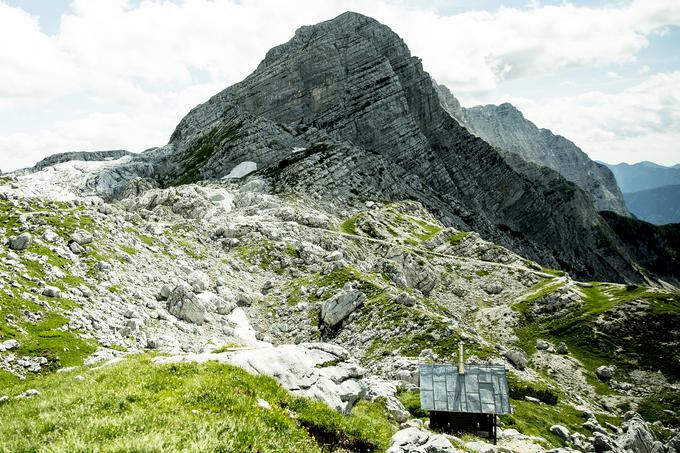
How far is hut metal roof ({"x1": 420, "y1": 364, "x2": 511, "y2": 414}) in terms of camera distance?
32.2m

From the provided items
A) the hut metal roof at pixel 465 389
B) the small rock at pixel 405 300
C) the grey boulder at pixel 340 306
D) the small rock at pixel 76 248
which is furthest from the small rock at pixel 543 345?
the small rock at pixel 76 248

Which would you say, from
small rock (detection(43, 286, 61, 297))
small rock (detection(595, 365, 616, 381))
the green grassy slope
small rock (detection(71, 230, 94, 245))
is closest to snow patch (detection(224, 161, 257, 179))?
small rock (detection(71, 230, 94, 245))

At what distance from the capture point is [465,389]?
108ft

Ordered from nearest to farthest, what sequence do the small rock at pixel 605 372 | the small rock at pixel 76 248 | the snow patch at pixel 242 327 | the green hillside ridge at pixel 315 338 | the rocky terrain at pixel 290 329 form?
the green hillside ridge at pixel 315 338
the rocky terrain at pixel 290 329
the small rock at pixel 76 248
the snow patch at pixel 242 327
the small rock at pixel 605 372

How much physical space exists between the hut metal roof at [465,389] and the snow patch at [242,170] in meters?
137

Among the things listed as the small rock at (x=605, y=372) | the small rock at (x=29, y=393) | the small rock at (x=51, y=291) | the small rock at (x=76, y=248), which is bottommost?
the small rock at (x=605, y=372)

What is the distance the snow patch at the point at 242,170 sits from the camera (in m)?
164

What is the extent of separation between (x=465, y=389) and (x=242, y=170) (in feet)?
475

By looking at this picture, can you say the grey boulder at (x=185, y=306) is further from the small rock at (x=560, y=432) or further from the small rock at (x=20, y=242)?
the small rock at (x=560, y=432)

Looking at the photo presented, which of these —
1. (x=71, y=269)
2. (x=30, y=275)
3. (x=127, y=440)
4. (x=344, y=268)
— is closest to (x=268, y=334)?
(x=344, y=268)

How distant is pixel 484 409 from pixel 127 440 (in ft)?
95.1

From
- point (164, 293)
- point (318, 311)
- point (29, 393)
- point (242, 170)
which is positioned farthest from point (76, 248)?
point (242, 170)

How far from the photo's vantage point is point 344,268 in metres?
74.4

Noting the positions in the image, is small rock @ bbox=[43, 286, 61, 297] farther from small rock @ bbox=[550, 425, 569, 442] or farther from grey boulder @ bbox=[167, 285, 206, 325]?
small rock @ bbox=[550, 425, 569, 442]
